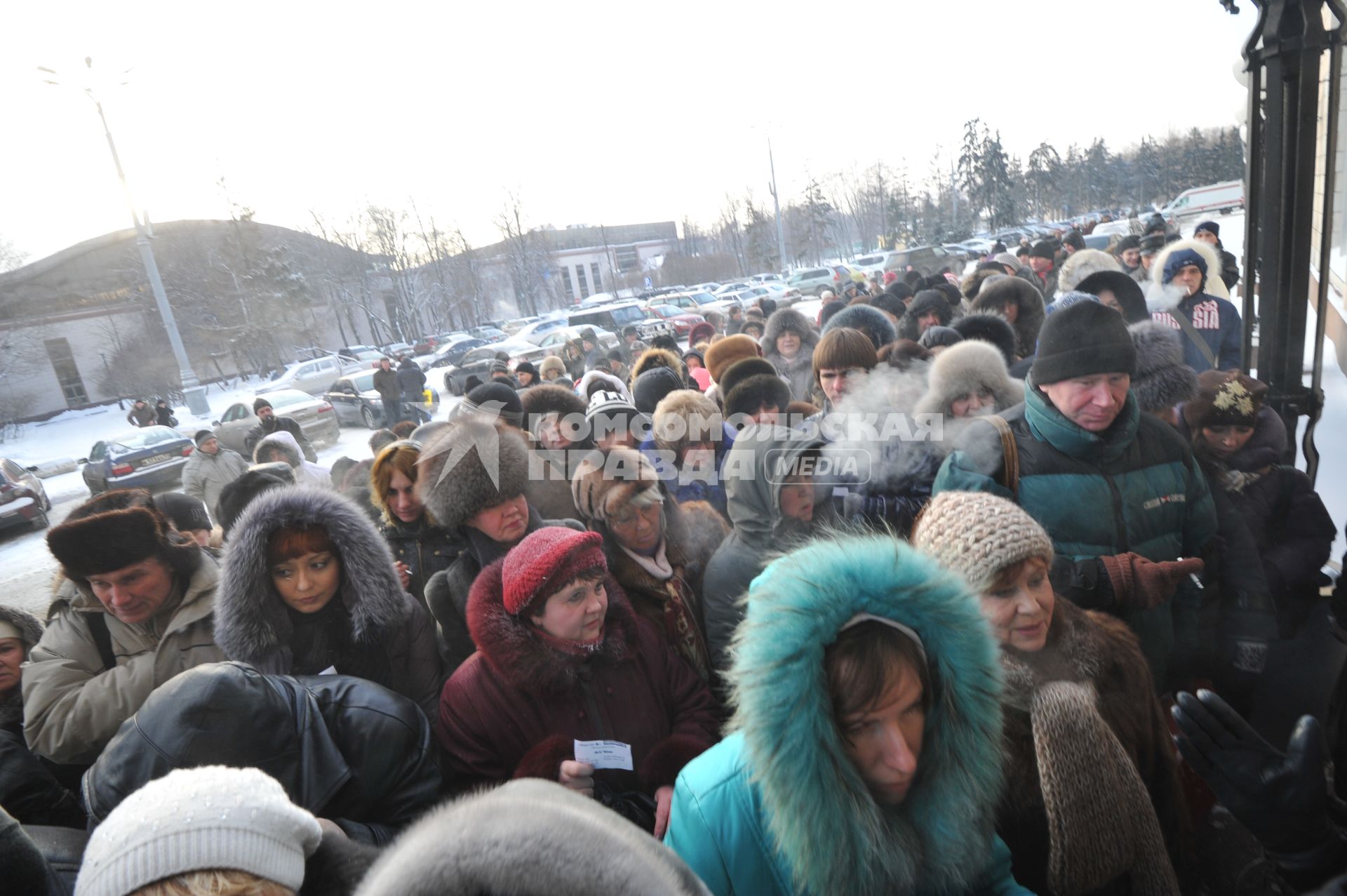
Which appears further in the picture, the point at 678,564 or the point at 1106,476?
the point at 678,564

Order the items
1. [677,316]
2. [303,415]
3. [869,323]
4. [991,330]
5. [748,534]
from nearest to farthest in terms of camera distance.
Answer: [748,534] → [991,330] → [869,323] → [303,415] → [677,316]

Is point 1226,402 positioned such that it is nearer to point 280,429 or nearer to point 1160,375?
point 1160,375

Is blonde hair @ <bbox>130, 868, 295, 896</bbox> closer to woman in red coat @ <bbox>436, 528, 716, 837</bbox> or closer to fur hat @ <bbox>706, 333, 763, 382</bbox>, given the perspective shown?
woman in red coat @ <bbox>436, 528, 716, 837</bbox>

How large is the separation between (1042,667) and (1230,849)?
53.5 inches

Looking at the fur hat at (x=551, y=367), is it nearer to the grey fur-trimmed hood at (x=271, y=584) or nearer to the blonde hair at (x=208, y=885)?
the grey fur-trimmed hood at (x=271, y=584)

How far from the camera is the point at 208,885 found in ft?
3.78

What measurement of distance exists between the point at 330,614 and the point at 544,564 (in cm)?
94

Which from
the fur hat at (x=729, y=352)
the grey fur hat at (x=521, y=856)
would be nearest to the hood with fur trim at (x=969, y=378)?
the fur hat at (x=729, y=352)

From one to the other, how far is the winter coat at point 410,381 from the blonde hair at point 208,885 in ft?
46.8

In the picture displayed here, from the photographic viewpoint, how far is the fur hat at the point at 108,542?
2.30m

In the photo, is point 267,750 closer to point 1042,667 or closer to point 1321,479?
point 1042,667

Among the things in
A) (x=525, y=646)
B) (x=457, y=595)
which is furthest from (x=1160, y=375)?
(x=457, y=595)

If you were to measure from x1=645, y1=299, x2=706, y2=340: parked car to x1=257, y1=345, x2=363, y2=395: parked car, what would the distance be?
1243 centimetres

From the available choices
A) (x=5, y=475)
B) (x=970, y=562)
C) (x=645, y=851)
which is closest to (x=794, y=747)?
(x=645, y=851)
